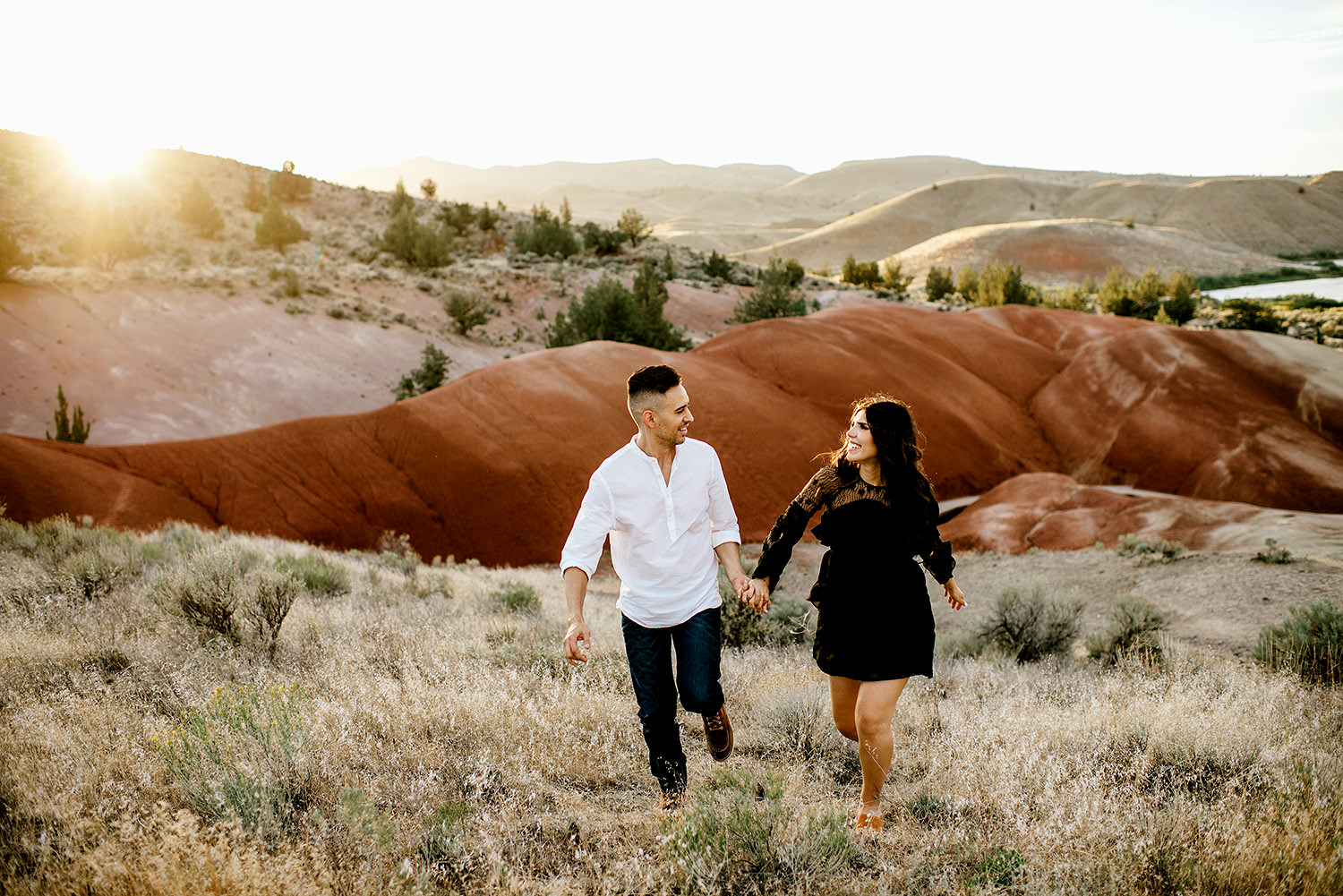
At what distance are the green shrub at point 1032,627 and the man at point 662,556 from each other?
4.43 meters

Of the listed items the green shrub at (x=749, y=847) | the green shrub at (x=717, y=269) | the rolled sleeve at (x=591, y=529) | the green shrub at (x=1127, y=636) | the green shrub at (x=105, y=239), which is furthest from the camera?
the green shrub at (x=717, y=269)

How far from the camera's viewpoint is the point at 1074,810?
2.95m

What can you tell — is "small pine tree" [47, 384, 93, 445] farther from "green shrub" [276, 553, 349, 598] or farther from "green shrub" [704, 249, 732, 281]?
"green shrub" [704, 249, 732, 281]

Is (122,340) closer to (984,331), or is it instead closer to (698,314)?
(698,314)

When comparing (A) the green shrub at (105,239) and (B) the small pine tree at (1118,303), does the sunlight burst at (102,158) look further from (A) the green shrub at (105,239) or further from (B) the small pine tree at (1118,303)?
(B) the small pine tree at (1118,303)

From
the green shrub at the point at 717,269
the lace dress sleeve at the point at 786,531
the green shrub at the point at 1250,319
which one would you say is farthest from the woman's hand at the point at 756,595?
the green shrub at the point at 717,269

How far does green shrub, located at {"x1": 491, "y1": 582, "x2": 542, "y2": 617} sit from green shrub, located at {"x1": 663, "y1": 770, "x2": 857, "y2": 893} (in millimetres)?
4454

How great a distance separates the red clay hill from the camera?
11625mm

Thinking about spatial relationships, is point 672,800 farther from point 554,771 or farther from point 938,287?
point 938,287

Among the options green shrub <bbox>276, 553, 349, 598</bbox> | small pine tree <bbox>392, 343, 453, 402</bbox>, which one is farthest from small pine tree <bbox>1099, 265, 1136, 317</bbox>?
green shrub <bbox>276, 553, 349, 598</bbox>

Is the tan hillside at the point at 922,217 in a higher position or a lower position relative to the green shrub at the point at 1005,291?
higher

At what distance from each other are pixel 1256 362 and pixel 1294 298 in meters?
28.9

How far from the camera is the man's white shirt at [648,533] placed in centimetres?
291

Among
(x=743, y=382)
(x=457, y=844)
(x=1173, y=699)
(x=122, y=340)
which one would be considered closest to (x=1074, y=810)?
(x=1173, y=699)
